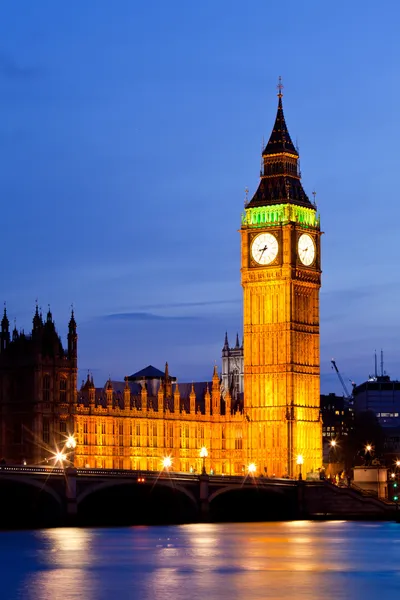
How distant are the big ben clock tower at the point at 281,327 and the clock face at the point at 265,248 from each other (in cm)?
10

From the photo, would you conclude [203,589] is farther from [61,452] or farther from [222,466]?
[222,466]

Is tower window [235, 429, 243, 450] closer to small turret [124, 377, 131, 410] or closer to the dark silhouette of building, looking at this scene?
small turret [124, 377, 131, 410]

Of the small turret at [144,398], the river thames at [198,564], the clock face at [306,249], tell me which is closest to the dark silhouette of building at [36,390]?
the small turret at [144,398]

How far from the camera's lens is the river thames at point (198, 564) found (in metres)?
85.4

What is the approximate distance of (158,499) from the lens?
484 feet

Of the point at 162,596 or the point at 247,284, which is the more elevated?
the point at 247,284

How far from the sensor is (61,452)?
146 metres

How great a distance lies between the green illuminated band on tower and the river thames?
45.8 metres

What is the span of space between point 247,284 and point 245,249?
138 inches

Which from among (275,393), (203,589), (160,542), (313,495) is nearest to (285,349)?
(275,393)

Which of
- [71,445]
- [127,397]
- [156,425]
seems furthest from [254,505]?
[71,445]

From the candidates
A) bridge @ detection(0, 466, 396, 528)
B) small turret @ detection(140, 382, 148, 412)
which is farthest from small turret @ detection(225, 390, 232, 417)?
bridge @ detection(0, 466, 396, 528)

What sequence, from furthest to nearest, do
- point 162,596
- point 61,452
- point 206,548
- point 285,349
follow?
1. point 285,349
2. point 61,452
3. point 206,548
4. point 162,596

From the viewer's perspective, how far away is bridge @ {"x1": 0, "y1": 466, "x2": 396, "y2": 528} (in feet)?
412
